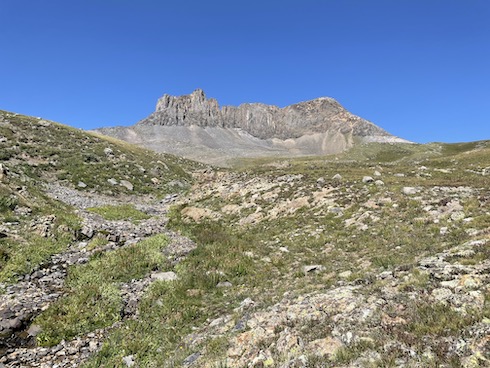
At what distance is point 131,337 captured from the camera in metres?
11.1

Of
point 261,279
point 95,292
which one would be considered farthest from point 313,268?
point 95,292

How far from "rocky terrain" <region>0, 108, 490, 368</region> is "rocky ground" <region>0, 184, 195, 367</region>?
0.20 ft

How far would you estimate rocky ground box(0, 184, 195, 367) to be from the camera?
33.4ft

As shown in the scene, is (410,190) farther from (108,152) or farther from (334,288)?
(108,152)

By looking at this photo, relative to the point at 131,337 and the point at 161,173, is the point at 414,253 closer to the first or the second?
the point at 131,337

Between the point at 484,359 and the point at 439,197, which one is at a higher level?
the point at 439,197

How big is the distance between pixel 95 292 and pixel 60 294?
1527 millimetres

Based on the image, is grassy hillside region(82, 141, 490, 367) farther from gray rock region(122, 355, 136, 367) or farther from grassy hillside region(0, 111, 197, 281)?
grassy hillside region(0, 111, 197, 281)

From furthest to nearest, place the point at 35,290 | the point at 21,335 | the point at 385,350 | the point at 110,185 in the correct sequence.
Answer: the point at 110,185
the point at 35,290
the point at 21,335
the point at 385,350

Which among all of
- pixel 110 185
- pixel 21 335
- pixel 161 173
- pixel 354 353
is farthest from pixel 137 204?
pixel 354 353

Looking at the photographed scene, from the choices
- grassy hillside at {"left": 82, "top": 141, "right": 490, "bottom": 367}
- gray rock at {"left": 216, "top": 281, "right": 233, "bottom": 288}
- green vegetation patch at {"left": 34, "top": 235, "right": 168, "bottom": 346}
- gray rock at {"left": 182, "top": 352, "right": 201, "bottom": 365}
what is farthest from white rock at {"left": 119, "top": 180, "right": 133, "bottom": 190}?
gray rock at {"left": 182, "top": 352, "right": 201, "bottom": 365}

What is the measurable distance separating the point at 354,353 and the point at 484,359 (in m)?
2.57

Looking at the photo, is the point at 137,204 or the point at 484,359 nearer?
the point at 484,359

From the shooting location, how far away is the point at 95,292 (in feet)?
44.7
